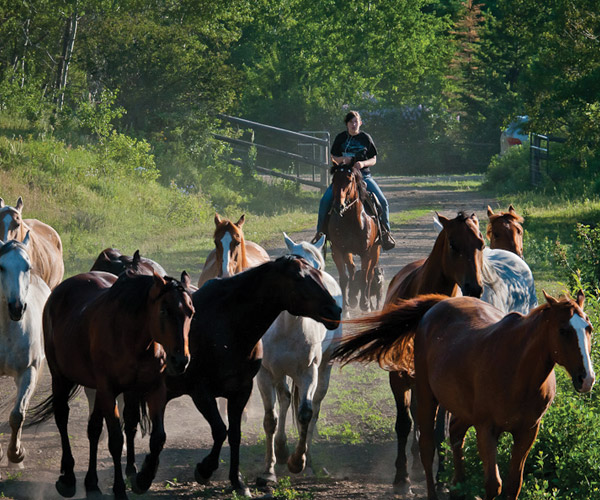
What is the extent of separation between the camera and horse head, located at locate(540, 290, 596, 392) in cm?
506

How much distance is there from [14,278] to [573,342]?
435 cm

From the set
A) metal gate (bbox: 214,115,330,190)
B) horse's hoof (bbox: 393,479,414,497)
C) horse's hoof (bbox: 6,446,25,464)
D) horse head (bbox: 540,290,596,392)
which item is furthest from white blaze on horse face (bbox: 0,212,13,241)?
metal gate (bbox: 214,115,330,190)

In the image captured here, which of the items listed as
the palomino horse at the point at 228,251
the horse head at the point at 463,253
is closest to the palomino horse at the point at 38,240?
the palomino horse at the point at 228,251

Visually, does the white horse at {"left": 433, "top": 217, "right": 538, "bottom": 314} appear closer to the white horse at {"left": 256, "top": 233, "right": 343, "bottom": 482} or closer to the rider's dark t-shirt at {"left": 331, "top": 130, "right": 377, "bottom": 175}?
the white horse at {"left": 256, "top": 233, "right": 343, "bottom": 482}

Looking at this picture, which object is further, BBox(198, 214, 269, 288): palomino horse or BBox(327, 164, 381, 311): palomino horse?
BBox(327, 164, 381, 311): palomino horse

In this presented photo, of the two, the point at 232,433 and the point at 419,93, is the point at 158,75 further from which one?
the point at 419,93

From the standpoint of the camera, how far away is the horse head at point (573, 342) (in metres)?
5.06

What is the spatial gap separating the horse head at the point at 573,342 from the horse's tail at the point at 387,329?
4.69 feet

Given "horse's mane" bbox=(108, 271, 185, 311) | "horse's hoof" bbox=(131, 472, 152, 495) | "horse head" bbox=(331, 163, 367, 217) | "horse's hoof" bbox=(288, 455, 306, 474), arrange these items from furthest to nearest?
"horse head" bbox=(331, 163, 367, 217)
"horse's hoof" bbox=(288, 455, 306, 474)
"horse's hoof" bbox=(131, 472, 152, 495)
"horse's mane" bbox=(108, 271, 185, 311)

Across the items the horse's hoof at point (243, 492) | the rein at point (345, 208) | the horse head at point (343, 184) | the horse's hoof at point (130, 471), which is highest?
the horse head at point (343, 184)

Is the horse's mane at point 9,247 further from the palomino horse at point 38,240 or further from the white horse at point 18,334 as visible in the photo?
the palomino horse at point 38,240

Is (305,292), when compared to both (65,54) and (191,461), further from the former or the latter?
(65,54)

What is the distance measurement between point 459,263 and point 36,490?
3.52m

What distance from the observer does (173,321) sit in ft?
18.9
